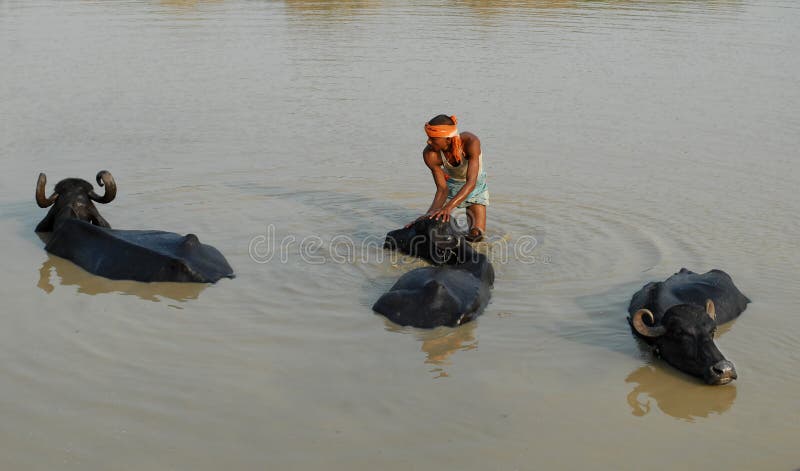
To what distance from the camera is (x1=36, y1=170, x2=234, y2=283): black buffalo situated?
6859mm

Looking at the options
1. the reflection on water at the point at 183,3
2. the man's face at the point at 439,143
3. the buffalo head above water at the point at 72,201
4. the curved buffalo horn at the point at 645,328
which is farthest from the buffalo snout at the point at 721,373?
the reflection on water at the point at 183,3

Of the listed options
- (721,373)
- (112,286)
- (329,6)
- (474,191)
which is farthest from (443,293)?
(329,6)

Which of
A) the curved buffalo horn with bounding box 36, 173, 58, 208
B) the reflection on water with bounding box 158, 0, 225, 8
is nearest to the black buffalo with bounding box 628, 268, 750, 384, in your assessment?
the curved buffalo horn with bounding box 36, 173, 58, 208

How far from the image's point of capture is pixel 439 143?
25.9ft

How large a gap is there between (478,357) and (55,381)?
2549 mm

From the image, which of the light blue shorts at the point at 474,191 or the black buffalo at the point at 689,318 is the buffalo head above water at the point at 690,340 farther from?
the light blue shorts at the point at 474,191

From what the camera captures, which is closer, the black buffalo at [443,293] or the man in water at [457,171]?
the black buffalo at [443,293]

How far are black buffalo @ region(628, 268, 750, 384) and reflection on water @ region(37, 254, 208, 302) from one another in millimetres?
3215

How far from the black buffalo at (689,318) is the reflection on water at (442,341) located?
1.07 m

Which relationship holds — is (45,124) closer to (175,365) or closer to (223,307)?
(223,307)

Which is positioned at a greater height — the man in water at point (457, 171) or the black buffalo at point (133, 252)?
the man in water at point (457, 171)

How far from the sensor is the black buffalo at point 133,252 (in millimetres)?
6859

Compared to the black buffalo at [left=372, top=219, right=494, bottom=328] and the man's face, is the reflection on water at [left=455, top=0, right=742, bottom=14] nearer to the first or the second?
the man's face

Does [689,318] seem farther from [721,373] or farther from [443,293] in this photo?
[443,293]
